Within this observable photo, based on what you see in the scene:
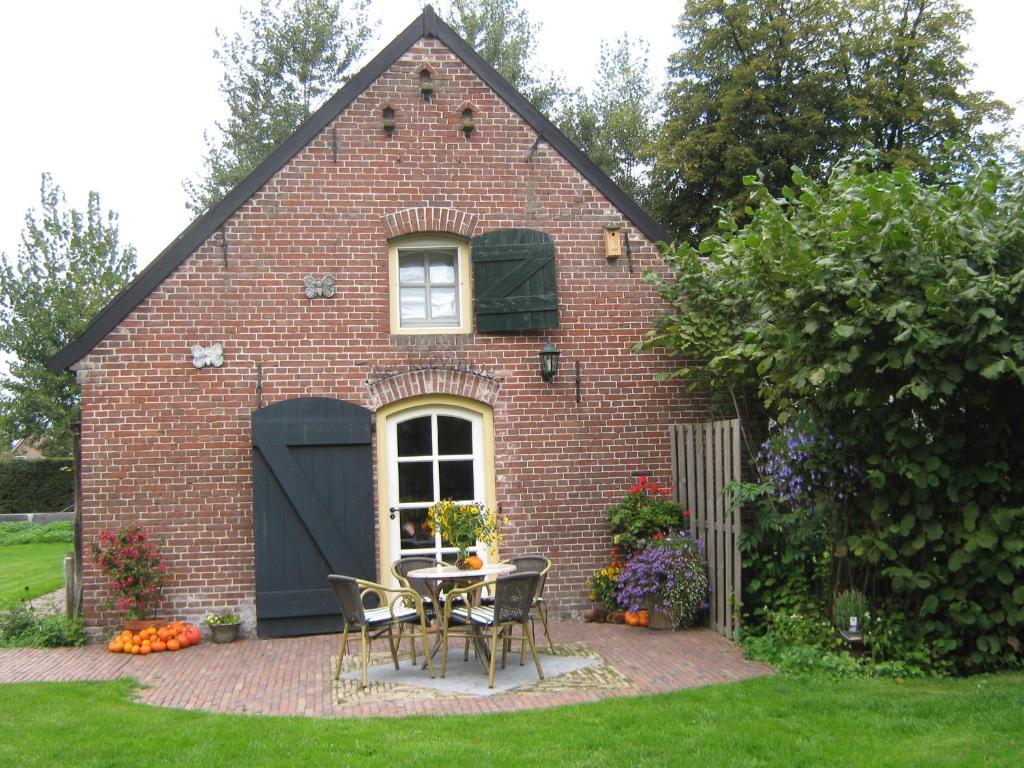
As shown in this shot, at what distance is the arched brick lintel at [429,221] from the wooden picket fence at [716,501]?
9.77 ft

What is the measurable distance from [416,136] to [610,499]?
422cm

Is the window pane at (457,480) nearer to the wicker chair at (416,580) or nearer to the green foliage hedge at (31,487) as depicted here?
the wicker chair at (416,580)

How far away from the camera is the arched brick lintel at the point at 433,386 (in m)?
10.1

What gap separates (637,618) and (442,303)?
3713mm

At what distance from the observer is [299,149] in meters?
10.3

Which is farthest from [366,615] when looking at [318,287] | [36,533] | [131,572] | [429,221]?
[36,533]

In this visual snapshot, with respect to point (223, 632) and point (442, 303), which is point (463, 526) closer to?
point (223, 632)

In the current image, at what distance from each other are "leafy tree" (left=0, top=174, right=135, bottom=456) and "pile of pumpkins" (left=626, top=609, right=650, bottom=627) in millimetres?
20532

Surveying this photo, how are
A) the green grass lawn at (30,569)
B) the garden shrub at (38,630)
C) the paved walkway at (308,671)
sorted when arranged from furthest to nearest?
the green grass lawn at (30,569)
the garden shrub at (38,630)
the paved walkway at (308,671)

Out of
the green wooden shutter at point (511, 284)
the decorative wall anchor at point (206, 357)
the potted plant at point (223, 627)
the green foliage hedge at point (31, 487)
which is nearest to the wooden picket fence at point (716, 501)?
the green wooden shutter at point (511, 284)

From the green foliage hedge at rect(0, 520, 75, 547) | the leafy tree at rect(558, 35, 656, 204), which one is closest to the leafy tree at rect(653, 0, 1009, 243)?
the leafy tree at rect(558, 35, 656, 204)

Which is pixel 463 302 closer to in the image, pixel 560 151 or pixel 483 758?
pixel 560 151

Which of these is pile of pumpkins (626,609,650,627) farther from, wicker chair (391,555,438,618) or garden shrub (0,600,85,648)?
garden shrub (0,600,85,648)

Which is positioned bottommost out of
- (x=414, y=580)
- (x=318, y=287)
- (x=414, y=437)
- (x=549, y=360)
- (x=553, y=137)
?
(x=414, y=580)
